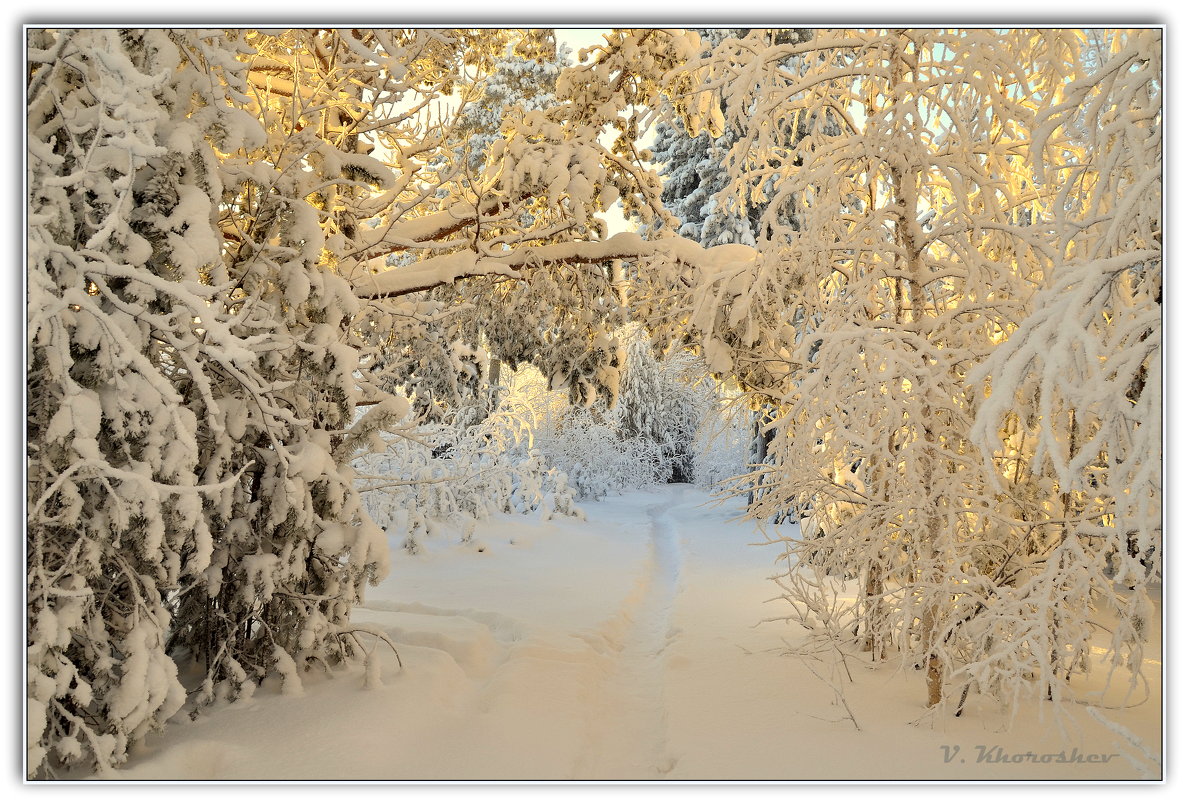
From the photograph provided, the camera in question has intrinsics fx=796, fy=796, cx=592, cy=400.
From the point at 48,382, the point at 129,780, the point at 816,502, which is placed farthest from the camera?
the point at 816,502

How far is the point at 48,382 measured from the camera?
10.5 ft

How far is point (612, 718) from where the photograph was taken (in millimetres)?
4941

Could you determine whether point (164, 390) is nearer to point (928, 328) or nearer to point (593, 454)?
point (928, 328)

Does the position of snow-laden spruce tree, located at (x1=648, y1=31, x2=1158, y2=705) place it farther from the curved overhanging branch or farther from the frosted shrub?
the frosted shrub

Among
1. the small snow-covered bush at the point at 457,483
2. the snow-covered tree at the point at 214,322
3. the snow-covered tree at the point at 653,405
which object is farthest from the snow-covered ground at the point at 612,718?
the snow-covered tree at the point at 653,405

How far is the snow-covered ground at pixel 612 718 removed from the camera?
12.5 feet

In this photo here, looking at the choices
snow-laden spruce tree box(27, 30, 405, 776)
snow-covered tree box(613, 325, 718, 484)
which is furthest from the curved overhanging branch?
snow-covered tree box(613, 325, 718, 484)

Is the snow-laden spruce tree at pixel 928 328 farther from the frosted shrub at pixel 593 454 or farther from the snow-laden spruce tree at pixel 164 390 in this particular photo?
the frosted shrub at pixel 593 454

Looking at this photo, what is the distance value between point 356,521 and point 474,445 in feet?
28.0

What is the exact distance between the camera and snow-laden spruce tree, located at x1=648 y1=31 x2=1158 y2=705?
13.1 feet

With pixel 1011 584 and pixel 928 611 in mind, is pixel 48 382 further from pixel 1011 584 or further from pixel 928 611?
pixel 1011 584

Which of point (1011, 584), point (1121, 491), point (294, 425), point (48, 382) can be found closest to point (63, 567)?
point (48, 382)

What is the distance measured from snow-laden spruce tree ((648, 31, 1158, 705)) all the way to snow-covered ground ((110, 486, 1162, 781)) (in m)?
0.30

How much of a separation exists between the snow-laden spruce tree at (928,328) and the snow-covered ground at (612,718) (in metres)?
0.30
